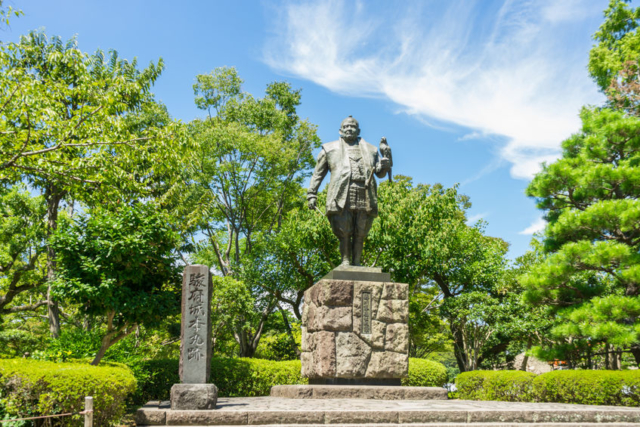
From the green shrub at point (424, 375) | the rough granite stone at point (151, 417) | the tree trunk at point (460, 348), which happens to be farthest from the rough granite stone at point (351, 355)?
the tree trunk at point (460, 348)

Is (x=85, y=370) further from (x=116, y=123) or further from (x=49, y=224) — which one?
(x=49, y=224)

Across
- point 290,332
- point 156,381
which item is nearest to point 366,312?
point 156,381

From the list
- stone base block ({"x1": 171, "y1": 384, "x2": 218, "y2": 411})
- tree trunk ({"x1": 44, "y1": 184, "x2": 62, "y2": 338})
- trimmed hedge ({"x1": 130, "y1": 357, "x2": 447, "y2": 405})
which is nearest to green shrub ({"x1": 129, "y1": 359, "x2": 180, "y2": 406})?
trimmed hedge ({"x1": 130, "y1": 357, "x2": 447, "y2": 405})

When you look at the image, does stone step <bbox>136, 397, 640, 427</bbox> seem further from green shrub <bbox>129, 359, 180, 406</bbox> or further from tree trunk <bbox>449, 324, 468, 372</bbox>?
tree trunk <bbox>449, 324, 468, 372</bbox>

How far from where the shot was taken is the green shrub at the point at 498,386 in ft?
28.8

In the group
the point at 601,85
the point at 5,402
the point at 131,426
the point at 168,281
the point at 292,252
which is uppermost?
the point at 601,85

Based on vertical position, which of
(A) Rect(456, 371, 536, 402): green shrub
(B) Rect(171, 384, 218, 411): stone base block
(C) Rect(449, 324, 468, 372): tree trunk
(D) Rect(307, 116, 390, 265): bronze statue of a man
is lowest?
(C) Rect(449, 324, 468, 372): tree trunk

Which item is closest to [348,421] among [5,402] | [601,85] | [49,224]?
[5,402]

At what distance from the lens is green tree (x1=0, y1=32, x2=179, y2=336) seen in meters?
8.43

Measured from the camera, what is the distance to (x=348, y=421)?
487 centimetres

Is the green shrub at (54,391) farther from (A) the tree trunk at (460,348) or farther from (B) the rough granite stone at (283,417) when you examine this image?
(A) the tree trunk at (460,348)

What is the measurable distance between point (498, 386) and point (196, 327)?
6.27 m

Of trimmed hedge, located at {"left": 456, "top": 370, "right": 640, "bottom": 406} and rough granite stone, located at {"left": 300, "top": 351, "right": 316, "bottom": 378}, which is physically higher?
rough granite stone, located at {"left": 300, "top": 351, "right": 316, "bottom": 378}

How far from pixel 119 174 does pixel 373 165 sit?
5260 millimetres
